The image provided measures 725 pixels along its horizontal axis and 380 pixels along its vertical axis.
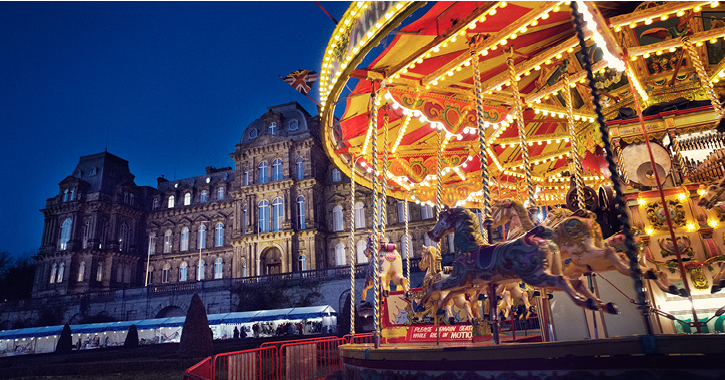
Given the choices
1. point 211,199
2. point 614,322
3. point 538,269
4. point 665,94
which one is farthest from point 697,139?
point 211,199

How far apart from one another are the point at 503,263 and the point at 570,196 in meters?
3.20

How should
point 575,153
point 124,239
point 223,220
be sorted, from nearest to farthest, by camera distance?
point 575,153 < point 223,220 < point 124,239

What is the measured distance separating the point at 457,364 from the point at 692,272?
12.6ft

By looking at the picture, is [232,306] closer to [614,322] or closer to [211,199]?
[211,199]

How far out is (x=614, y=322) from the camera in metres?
5.30

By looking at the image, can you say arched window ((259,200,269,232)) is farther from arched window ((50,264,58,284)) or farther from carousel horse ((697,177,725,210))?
carousel horse ((697,177,725,210))

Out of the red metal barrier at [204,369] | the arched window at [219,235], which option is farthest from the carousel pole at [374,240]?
the arched window at [219,235]

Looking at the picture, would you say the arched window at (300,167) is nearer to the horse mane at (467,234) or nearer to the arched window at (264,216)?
the arched window at (264,216)

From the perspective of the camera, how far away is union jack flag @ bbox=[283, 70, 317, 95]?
8.26m

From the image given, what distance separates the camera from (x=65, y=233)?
118ft

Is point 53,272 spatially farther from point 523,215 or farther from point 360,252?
point 523,215

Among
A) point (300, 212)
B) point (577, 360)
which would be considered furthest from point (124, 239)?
point (577, 360)

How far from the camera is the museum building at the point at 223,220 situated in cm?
2969

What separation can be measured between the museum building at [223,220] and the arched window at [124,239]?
0.08 meters
